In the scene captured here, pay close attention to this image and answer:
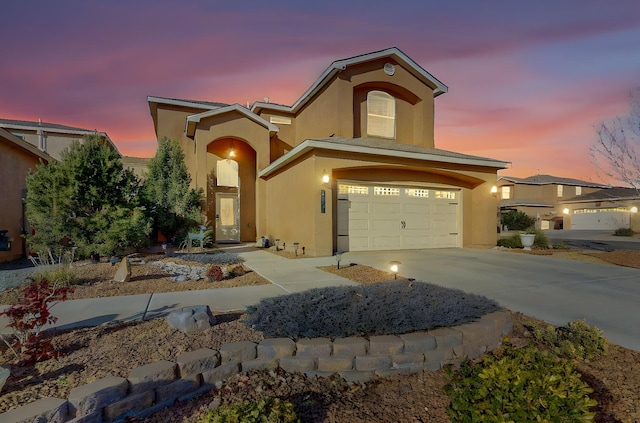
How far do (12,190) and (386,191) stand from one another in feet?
38.4

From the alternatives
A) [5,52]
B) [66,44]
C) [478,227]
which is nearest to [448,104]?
[478,227]

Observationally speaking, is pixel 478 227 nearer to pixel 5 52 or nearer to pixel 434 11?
pixel 434 11

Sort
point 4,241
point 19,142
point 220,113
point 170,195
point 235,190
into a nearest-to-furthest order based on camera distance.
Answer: point 4,241, point 19,142, point 170,195, point 220,113, point 235,190

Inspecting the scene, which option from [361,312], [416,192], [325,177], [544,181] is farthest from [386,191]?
[544,181]

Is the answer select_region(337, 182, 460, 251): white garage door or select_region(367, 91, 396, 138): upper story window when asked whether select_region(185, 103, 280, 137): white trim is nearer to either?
select_region(367, 91, 396, 138): upper story window

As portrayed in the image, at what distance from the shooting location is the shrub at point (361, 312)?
10.2 feet

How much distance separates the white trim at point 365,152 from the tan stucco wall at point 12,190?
25.7 ft

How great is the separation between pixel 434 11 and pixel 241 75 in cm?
616

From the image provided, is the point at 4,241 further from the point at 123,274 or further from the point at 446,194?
the point at 446,194

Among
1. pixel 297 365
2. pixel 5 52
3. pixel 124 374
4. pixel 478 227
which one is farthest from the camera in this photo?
pixel 478 227

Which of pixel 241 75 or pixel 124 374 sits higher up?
pixel 241 75

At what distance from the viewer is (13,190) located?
31.1 feet

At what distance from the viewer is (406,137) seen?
15.1 metres

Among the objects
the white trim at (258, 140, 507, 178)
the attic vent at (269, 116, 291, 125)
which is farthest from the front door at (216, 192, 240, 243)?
the attic vent at (269, 116, 291, 125)
